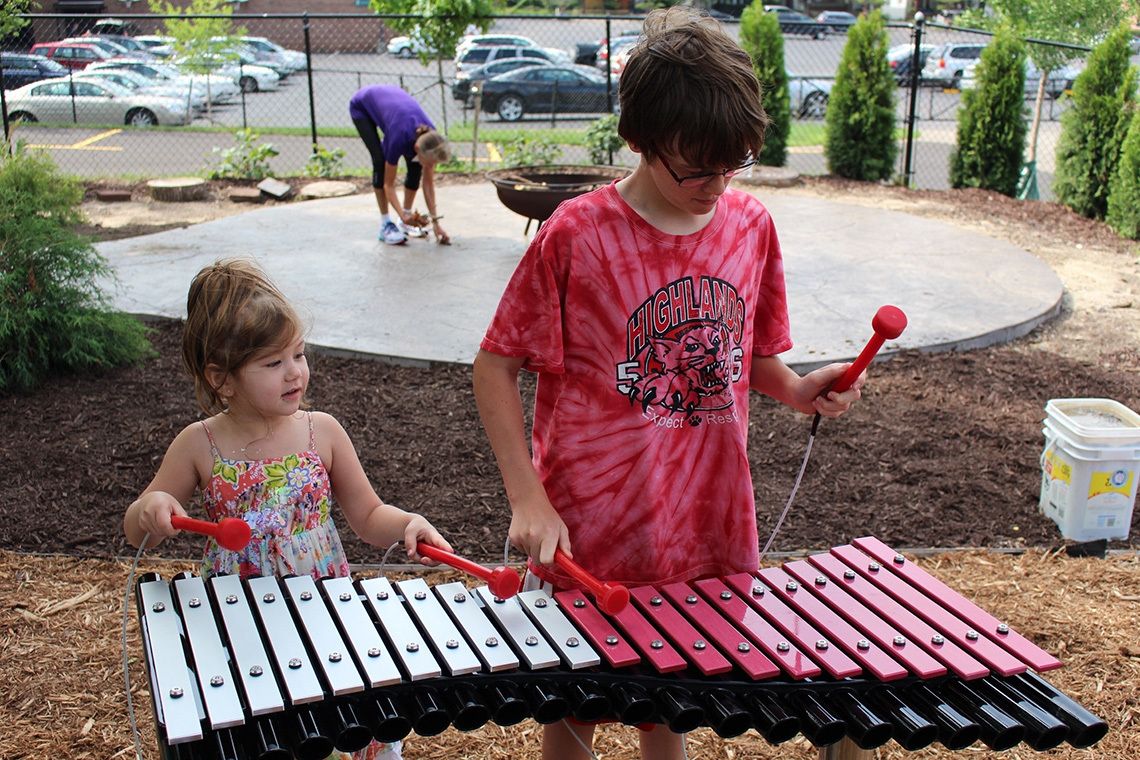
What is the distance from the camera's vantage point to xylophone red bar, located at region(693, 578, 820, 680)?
7.25 ft

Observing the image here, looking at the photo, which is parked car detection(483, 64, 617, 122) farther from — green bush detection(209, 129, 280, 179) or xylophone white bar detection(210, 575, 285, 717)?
xylophone white bar detection(210, 575, 285, 717)

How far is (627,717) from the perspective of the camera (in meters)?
2.19

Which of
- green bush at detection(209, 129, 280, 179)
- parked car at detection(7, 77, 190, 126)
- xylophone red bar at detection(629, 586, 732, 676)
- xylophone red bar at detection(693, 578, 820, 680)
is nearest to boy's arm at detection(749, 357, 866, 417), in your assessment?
xylophone red bar at detection(693, 578, 820, 680)

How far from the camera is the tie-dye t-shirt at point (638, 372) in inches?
92.6

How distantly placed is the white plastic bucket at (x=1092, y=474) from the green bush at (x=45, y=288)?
15.1 ft

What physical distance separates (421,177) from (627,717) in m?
7.20

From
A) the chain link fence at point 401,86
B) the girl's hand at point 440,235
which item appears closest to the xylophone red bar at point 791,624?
the girl's hand at point 440,235

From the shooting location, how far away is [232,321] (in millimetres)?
2463

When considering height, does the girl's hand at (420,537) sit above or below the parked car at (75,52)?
below

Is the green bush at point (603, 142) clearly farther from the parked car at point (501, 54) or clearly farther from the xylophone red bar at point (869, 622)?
the parked car at point (501, 54)

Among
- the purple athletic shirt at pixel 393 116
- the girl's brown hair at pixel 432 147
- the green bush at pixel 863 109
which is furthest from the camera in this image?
the green bush at pixel 863 109

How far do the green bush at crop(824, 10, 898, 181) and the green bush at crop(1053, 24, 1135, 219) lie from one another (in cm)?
205

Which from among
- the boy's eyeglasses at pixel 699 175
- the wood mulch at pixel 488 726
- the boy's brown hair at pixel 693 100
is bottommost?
the wood mulch at pixel 488 726

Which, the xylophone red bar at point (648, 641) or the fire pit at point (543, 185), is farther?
the fire pit at point (543, 185)
